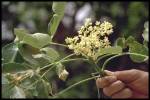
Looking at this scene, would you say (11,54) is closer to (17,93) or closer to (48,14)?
(17,93)

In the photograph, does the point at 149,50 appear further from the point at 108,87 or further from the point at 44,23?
the point at 44,23

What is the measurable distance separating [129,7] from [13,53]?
7.51ft

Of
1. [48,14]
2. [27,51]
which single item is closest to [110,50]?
[27,51]

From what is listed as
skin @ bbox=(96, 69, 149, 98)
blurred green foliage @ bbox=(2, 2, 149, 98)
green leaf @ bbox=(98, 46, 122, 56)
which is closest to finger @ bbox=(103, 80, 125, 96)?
skin @ bbox=(96, 69, 149, 98)

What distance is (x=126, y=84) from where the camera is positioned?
816 millimetres

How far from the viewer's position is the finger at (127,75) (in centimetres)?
78

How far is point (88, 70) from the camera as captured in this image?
255 cm

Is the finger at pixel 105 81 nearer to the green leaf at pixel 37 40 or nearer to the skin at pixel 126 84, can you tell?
the skin at pixel 126 84

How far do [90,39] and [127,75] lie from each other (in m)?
0.18

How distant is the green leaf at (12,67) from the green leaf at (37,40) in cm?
4

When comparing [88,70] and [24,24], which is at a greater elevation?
[24,24]

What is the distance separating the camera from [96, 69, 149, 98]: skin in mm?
756

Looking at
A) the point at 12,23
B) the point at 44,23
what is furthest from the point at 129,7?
the point at 12,23

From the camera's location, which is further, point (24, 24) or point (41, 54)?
point (24, 24)
